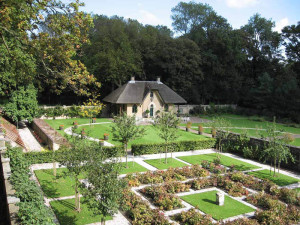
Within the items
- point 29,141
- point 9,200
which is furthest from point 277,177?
point 29,141

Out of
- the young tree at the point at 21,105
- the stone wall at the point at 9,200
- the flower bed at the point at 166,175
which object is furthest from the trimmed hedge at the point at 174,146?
the young tree at the point at 21,105

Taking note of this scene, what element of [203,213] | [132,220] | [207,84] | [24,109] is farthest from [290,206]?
[207,84]

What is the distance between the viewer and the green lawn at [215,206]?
12502 mm

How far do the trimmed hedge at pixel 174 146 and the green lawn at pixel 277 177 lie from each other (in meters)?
6.62

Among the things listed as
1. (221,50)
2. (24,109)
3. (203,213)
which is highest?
(221,50)

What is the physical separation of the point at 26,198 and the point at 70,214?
422 cm

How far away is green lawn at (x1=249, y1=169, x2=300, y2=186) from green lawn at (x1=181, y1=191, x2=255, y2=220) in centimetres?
492

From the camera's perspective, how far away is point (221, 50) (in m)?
54.3

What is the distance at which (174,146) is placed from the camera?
23562mm

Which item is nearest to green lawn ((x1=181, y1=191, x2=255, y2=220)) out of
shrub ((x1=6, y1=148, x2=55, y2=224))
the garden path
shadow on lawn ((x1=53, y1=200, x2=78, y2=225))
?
shadow on lawn ((x1=53, y1=200, x2=78, y2=225))

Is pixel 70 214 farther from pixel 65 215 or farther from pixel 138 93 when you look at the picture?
pixel 138 93

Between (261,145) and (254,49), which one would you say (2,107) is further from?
(254,49)

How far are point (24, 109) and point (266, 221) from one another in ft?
82.8

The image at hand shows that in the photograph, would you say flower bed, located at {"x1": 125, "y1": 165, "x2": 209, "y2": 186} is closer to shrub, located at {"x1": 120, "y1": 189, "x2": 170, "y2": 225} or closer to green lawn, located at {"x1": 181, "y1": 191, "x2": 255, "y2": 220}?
green lawn, located at {"x1": 181, "y1": 191, "x2": 255, "y2": 220}
